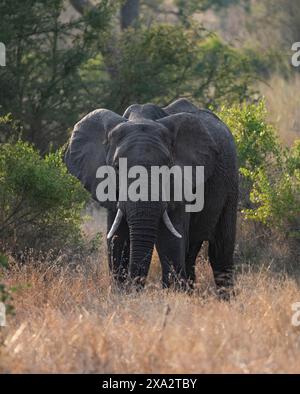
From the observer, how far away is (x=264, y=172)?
1190cm

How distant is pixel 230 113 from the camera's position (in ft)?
40.3

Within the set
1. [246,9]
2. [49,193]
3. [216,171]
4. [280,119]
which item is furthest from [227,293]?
[246,9]

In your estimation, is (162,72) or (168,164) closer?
(168,164)

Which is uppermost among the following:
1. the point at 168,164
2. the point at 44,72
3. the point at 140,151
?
the point at 44,72

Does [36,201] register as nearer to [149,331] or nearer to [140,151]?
[140,151]

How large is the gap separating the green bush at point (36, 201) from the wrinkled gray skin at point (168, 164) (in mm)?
447

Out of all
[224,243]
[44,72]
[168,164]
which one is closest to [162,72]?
[44,72]

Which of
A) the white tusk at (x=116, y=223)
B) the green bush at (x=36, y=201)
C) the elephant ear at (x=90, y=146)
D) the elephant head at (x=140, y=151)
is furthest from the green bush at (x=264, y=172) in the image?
the white tusk at (x=116, y=223)

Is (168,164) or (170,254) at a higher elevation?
(168,164)

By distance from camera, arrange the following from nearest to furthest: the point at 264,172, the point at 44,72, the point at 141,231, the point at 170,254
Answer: the point at 141,231
the point at 170,254
the point at 264,172
the point at 44,72

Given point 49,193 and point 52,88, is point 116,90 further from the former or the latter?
point 49,193

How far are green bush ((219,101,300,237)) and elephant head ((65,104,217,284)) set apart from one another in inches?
60.4

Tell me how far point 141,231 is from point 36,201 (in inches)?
78.3

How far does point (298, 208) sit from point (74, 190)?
7.30 ft
